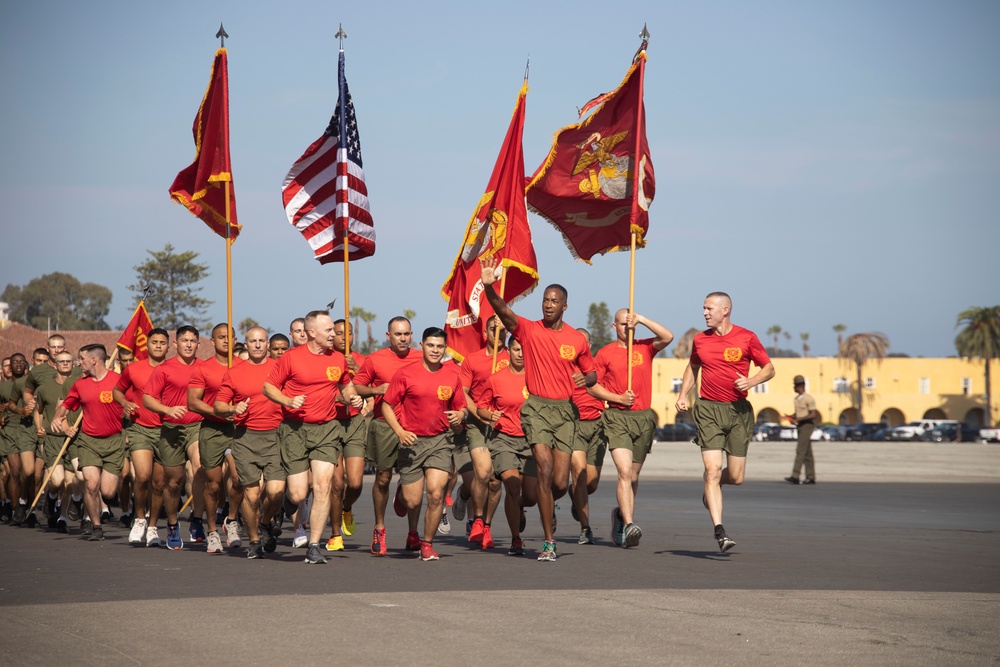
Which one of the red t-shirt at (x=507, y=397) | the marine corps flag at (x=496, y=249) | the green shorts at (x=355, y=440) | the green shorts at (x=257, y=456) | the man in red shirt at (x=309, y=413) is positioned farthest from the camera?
the marine corps flag at (x=496, y=249)

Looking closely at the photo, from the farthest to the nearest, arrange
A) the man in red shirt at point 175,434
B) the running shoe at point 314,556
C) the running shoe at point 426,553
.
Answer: the man in red shirt at point 175,434 → the running shoe at point 426,553 → the running shoe at point 314,556

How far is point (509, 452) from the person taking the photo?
1221cm

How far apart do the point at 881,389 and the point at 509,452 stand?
10017 cm

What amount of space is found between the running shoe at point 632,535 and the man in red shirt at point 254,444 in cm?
310

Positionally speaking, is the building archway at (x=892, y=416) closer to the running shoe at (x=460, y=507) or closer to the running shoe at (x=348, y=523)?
the running shoe at (x=460, y=507)

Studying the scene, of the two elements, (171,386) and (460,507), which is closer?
(171,386)

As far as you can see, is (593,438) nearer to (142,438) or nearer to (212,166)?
(142,438)

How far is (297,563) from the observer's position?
1075 centimetres

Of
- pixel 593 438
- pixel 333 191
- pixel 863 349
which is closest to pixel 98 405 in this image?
pixel 333 191

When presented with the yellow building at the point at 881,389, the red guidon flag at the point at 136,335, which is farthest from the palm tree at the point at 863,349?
the red guidon flag at the point at 136,335

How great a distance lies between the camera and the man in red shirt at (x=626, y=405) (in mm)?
12367

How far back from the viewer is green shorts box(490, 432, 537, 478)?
12.2 meters

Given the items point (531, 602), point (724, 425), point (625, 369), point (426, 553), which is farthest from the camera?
point (625, 369)

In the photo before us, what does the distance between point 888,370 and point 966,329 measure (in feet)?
22.7
